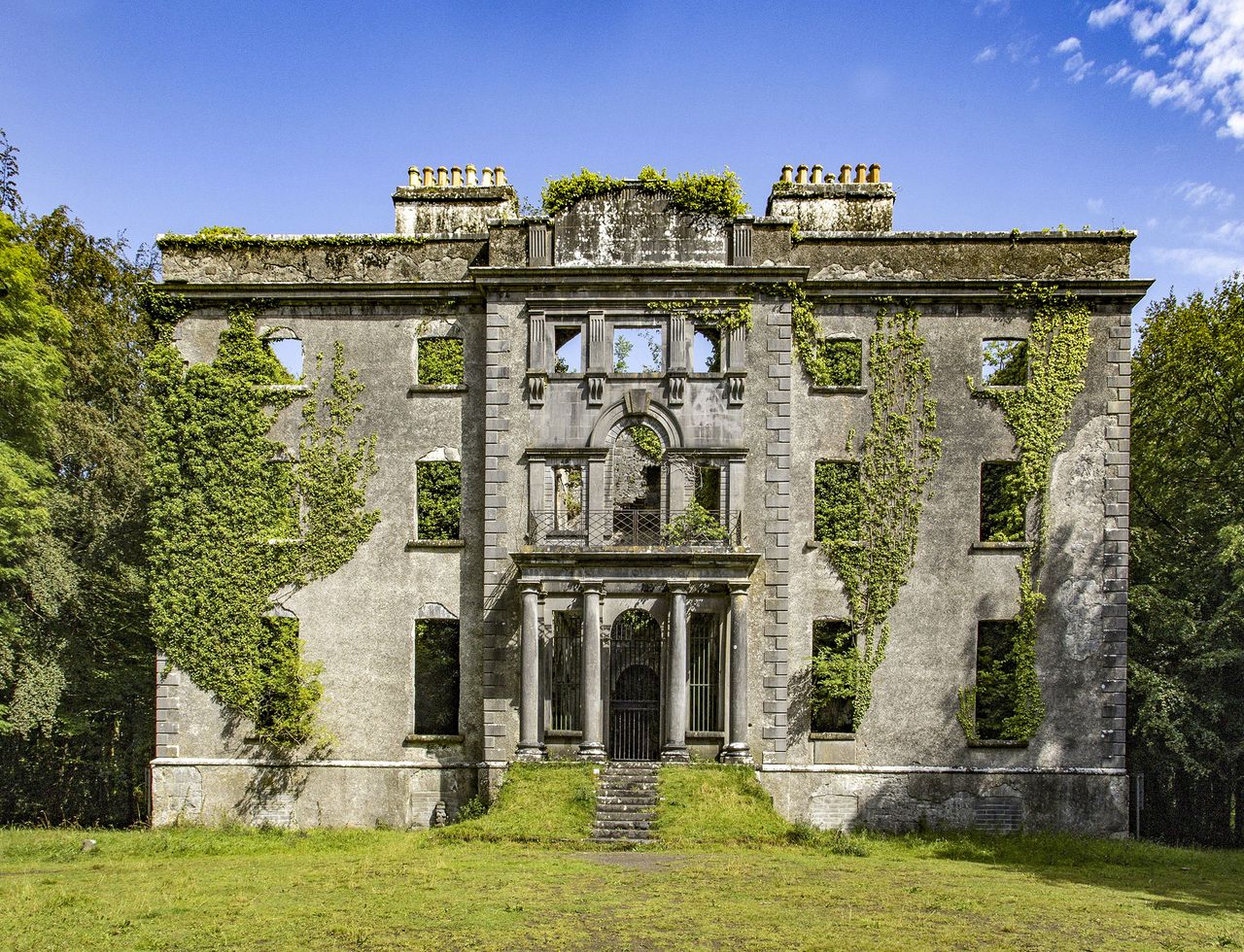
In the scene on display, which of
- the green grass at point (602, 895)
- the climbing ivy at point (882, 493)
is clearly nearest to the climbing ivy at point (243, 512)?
the green grass at point (602, 895)

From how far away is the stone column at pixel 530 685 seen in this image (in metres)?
19.9

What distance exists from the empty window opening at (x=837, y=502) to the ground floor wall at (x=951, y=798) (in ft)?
15.0

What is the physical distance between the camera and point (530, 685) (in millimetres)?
19969

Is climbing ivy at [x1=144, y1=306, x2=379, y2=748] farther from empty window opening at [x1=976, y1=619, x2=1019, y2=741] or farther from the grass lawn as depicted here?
empty window opening at [x1=976, y1=619, x2=1019, y2=741]

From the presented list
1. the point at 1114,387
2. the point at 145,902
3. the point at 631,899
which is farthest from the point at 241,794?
the point at 1114,387

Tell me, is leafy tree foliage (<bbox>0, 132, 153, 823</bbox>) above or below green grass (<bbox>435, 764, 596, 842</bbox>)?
above

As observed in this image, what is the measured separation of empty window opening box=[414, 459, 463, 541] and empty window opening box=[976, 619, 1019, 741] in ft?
35.5

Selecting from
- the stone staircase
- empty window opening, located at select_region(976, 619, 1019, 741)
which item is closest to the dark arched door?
the stone staircase

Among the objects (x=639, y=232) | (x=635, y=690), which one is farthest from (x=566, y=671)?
(x=639, y=232)

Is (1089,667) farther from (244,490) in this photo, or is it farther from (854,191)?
(244,490)

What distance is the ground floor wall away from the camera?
66.9ft

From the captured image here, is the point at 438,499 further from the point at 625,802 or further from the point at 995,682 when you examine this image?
the point at 995,682

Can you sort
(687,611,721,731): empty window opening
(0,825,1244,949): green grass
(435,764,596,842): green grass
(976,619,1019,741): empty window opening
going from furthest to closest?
(976,619,1019,741): empty window opening → (687,611,721,731): empty window opening → (435,764,596,842): green grass → (0,825,1244,949): green grass

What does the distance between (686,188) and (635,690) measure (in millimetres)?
10142
